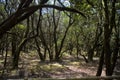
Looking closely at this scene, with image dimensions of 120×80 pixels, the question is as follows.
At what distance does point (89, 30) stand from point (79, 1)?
23.2 metres

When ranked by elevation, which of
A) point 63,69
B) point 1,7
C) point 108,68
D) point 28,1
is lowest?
point 63,69

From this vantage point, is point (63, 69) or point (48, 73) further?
point (63, 69)

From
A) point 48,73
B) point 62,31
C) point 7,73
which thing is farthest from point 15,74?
point 62,31

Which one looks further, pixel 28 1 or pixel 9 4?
pixel 9 4

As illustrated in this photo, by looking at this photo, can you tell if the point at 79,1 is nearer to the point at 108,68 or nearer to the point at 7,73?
the point at 108,68

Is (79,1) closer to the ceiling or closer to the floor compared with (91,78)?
closer to the ceiling

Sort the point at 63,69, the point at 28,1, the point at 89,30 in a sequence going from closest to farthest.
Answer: the point at 28,1
the point at 63,69
the point at 89,30

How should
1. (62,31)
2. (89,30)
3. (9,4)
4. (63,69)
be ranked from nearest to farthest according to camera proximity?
(63,69) → (9,4) → (89,30) → (62,31)

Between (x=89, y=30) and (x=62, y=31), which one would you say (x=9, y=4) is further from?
(x=62, y=31)

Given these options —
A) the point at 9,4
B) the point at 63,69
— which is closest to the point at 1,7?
the point at 9,4

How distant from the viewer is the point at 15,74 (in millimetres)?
15797

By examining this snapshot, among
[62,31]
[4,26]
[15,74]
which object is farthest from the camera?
[62,31]

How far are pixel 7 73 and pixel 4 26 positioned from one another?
33.3 feet

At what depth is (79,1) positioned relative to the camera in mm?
11117
